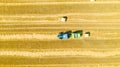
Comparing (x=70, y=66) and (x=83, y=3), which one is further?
(x=83, y=3)

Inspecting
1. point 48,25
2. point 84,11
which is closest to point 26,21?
point 48,25

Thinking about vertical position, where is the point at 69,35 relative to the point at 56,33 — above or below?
below

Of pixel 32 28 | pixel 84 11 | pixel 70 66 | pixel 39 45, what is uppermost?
pixel 84 11

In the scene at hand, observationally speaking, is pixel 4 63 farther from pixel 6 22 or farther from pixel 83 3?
pixel 83 3

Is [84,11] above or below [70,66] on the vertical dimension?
above

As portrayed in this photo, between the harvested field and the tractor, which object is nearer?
the harvested field

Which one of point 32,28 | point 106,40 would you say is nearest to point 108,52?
point 106,40
